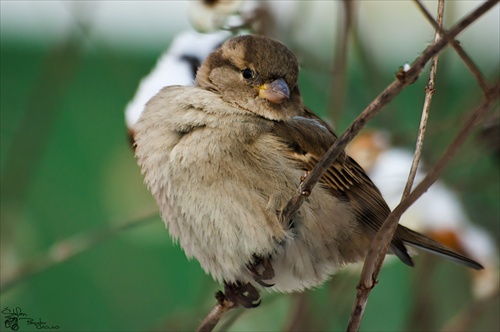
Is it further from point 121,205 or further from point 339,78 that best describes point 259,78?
point 121,205

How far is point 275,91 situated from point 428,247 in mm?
802

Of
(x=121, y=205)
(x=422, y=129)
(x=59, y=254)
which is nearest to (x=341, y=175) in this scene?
(x=422, y=129)

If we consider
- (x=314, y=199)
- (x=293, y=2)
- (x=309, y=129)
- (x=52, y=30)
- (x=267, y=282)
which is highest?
(x=52, y=30)

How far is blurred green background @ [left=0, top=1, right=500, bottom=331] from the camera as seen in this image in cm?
316

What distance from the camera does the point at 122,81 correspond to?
3.46 meters

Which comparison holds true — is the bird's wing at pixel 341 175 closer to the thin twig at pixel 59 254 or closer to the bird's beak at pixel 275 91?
the bird's beak at pixel 275 91

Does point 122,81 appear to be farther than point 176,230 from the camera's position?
Yes

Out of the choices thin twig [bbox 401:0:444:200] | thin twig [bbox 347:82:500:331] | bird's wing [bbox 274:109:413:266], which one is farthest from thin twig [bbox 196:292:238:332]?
thin twig [bbox 401:0:444:200]

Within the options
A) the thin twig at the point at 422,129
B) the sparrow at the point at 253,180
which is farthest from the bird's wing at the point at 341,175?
the thin twig at the point at 422,129

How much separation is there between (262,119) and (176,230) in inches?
19.9

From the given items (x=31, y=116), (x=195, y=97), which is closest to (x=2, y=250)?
(x=31, y=116)

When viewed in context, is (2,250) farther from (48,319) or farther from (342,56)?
(342,56)

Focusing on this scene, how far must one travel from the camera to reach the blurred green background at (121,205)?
10.4 ft

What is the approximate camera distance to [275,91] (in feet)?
9.71
